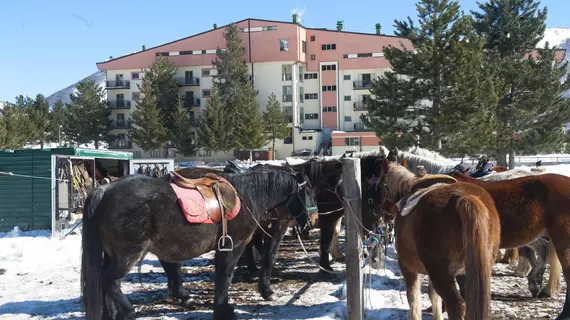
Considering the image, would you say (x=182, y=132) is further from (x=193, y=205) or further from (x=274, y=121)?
(x=193, y=205)

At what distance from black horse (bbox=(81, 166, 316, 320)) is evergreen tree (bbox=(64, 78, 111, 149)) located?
57.2 m

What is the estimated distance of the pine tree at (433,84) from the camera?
78.1 ft

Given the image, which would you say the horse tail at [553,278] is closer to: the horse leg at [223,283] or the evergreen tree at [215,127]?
the horse leg at [223,283]

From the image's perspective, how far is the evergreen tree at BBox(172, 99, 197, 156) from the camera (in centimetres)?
5187

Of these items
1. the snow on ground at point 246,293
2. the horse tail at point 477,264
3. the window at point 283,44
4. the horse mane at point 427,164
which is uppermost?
the window at point 283,44

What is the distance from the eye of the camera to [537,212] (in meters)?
4.98

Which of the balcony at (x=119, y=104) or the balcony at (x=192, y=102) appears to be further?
the balcony at (x=119, y=104)

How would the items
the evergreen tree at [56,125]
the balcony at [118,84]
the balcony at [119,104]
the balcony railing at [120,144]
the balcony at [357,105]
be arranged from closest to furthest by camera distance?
1. the balcony at [357,105]
2. the balcony at [118,84]
3. the balcony railing at [120,144]
4. the balcony at [119,104]
5. the evergreen tree at [56,125]

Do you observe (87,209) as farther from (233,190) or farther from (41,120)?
(41,120)

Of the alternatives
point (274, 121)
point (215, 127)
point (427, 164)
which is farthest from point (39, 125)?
point (427, 164)

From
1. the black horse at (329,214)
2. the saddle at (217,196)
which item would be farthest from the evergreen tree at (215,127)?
the saddle at (217,196)

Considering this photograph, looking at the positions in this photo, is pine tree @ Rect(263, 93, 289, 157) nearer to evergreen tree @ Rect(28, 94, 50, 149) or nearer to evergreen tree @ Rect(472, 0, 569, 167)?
evergreen tree @ Rect(472, 0, 569, 167)

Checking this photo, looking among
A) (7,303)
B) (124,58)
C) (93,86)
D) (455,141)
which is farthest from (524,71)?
(93,86)

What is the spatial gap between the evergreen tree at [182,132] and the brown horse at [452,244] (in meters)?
48.9
